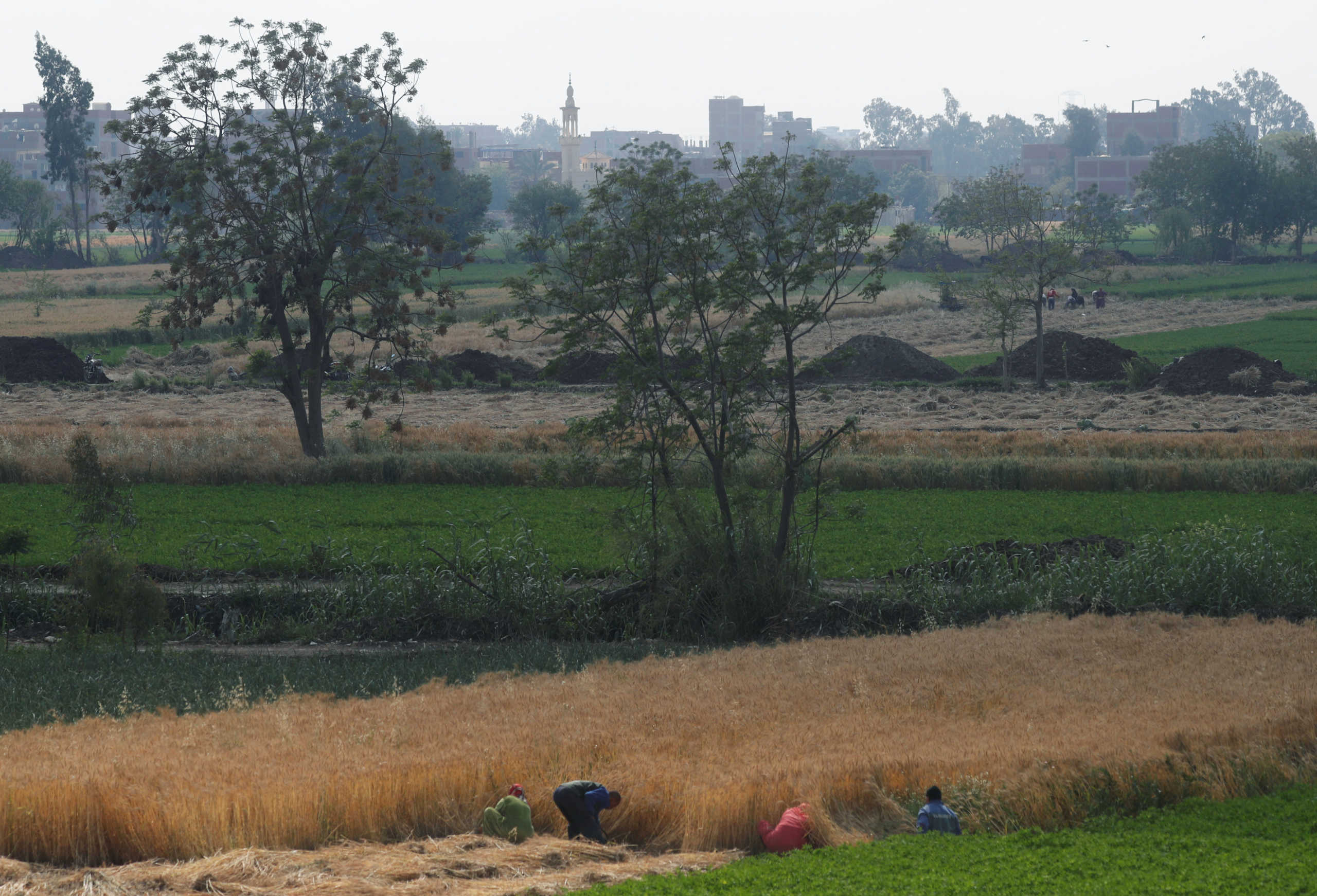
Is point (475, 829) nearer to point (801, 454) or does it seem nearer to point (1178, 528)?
point (801, 454)

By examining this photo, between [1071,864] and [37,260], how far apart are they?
126301 millimetres

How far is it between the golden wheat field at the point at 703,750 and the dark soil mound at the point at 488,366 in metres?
41.6

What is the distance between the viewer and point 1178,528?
2520 cm

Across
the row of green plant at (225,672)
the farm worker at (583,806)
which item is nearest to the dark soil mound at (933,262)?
the row of green plant at (225,672)

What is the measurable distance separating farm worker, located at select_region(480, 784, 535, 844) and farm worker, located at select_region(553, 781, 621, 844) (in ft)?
0.90

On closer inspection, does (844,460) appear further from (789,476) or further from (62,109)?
(62,109)

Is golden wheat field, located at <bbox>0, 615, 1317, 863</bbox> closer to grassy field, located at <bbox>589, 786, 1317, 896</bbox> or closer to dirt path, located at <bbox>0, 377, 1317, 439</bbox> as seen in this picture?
grassy field, located at <bbox>589, 786, 1317, 896</bbox>

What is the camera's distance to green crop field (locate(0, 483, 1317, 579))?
23.8 meters

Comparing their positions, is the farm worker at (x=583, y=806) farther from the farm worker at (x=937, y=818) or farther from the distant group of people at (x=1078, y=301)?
the distant group of people at (x=1078, y=301)

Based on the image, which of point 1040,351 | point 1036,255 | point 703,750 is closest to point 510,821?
point 703,750

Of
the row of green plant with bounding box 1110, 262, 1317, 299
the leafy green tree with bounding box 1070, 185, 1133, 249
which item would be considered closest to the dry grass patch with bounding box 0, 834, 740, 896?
the row of green plant with bounding box 1110, 262, 1317, 299

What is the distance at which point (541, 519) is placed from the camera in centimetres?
2744

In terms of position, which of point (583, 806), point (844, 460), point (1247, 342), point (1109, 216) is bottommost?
point (844, 460)

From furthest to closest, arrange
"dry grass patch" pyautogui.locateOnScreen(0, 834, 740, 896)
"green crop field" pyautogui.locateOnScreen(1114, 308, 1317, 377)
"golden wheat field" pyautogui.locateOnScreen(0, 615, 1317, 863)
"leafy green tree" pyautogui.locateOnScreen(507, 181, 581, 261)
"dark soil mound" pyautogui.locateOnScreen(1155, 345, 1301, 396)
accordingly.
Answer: "leafy green tree" pyautogui.locateOnScreen(507, 181, 581, 261)
"green crop field" pyautogui.locateOnScreen(1114, 308, 1317, 377)
"dark soil mound" pyautogui.locateOnScreen(1155, 345, 1301, 396)
"golden wheat field" pyautogui.locateOnScreen(0, 615, 1317, 863)
"dry grass patch" pyautogui.locateOnScreen(0, 834, 740, 896)
